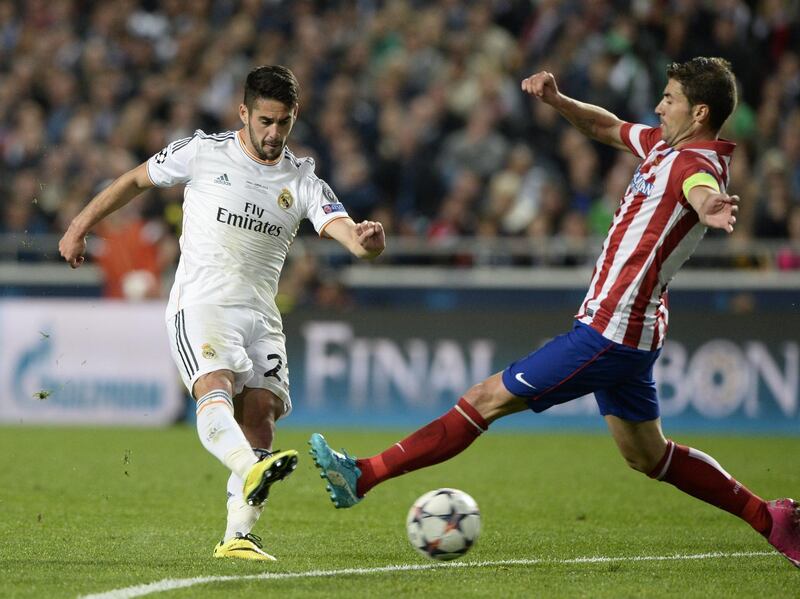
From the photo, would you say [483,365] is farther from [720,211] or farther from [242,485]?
[720,211]

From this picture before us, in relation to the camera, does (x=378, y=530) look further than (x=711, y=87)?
Yes

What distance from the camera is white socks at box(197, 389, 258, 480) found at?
20.2 feet

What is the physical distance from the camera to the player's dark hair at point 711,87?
6406mm

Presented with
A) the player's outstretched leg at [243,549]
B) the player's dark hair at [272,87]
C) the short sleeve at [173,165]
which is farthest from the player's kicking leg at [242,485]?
the player's dark hair at [272,87]

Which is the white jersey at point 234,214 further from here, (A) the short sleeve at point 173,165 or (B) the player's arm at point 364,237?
(B) the player's arm at point 364,237

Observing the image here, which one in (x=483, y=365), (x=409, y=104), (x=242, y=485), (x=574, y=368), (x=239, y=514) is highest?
(x=409, y=104)

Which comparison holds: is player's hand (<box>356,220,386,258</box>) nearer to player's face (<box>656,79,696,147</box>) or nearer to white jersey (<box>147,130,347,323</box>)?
white jersey (<box>147,130,347,323</box>)

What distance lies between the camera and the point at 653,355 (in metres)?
6.56

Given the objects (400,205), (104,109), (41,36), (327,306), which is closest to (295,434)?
(327,306)

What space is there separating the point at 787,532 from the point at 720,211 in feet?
6.24

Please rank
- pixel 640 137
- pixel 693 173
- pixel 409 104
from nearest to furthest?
pixel 693 173, pixel 640 137, pixel 409 104

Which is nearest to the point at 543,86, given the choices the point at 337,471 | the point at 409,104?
the point at 337,471

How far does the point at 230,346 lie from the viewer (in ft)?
21.7

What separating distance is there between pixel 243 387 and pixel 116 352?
8962 millimetres
